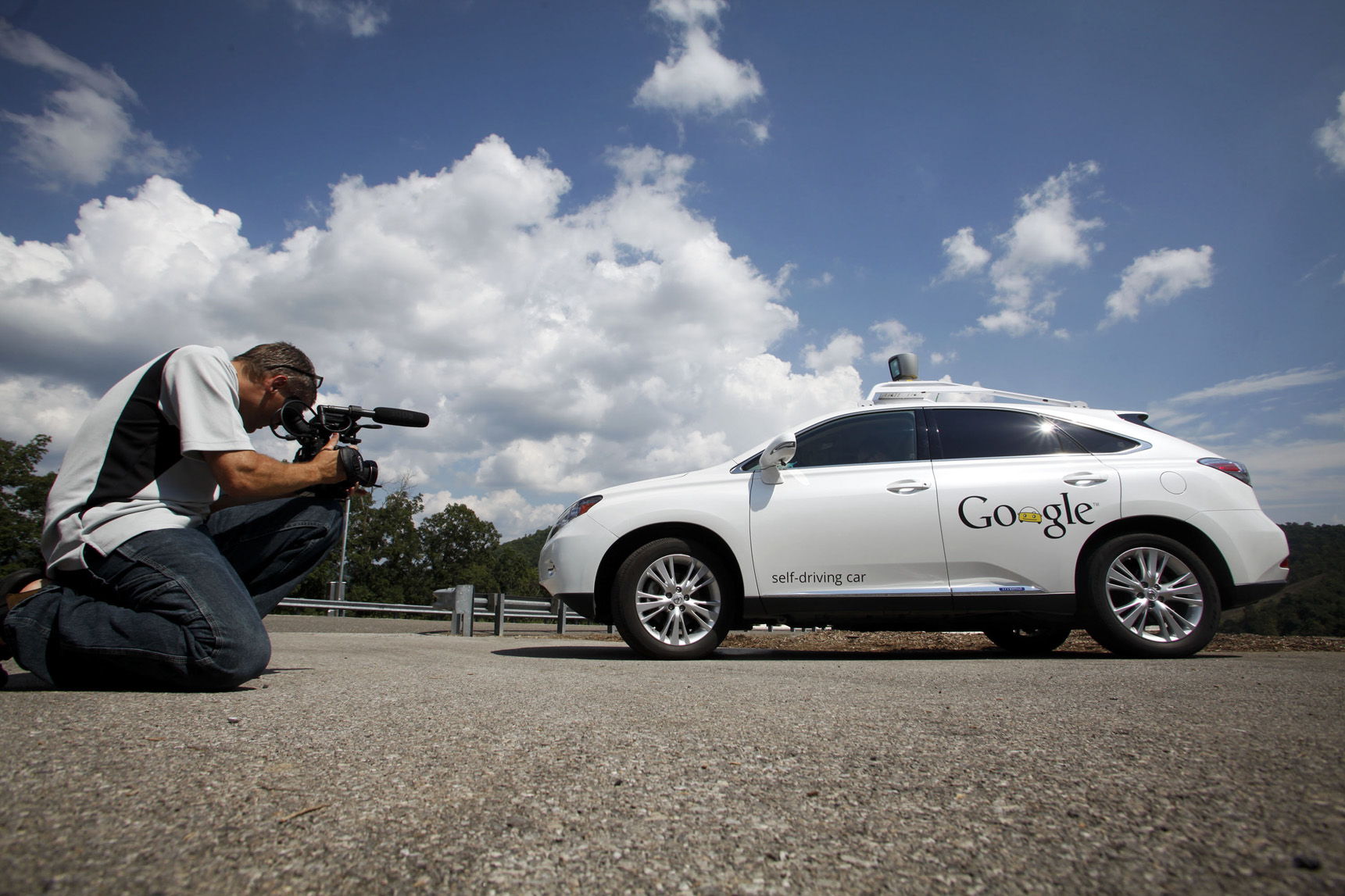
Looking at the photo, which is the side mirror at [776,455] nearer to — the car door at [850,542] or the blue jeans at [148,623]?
the car door at [850,542]

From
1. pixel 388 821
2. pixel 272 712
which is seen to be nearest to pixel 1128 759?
pixel 388 821

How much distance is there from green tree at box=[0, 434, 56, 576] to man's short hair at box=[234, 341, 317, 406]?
Answer: 43.5 m

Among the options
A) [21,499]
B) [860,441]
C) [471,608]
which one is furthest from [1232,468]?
[21,499]

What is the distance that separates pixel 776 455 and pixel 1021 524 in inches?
64.4

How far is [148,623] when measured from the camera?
236cm

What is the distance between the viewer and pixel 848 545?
15.3ft

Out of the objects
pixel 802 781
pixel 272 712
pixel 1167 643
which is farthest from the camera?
pixel 1167 643

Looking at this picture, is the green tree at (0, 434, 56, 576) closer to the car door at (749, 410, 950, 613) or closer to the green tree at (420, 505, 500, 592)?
the green tree at (420, 505, 500, 592)

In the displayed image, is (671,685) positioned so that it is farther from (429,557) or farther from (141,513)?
(429,557)

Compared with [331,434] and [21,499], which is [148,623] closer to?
[331,434]

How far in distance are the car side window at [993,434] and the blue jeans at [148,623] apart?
4243 millimetres

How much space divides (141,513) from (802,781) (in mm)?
2453

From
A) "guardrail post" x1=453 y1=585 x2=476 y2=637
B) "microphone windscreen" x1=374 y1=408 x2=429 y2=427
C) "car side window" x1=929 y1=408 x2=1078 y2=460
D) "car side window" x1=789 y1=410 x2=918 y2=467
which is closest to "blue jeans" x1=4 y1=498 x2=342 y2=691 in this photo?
"microphone windscreen" x1=374 y1=408 x2=429 y2=427

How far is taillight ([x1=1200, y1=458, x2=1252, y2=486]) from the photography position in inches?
186
